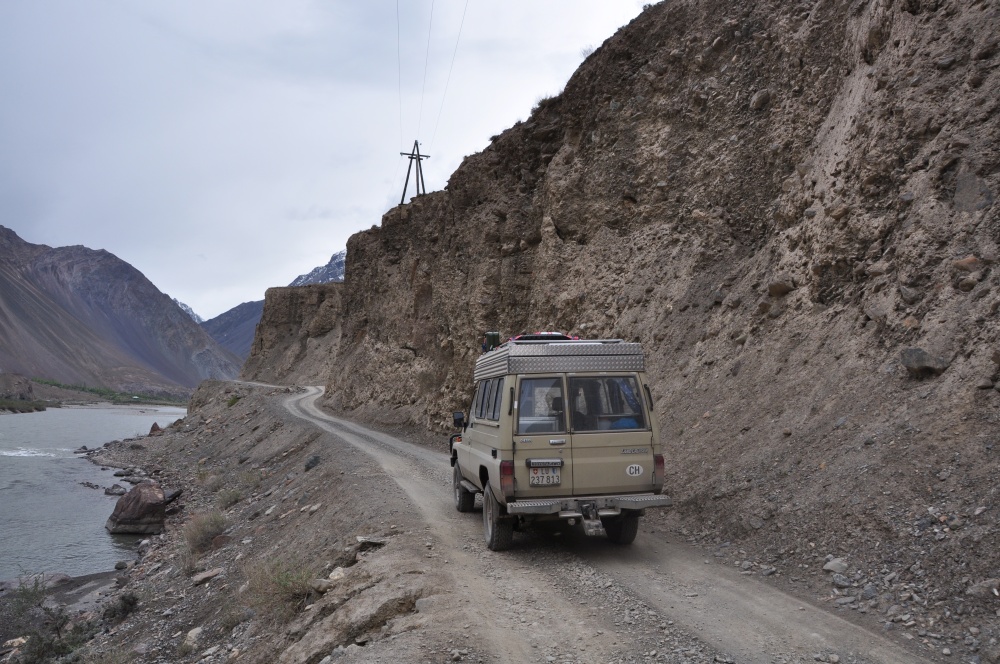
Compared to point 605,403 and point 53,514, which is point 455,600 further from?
point 53,514

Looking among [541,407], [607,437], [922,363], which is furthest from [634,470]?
[922,363]

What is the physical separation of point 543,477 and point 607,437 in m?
0.87

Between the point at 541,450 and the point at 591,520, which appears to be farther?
the point at 541,450

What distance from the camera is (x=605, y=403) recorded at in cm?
805

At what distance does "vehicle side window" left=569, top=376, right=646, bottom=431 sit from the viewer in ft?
26.0

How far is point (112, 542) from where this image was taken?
58.7ft

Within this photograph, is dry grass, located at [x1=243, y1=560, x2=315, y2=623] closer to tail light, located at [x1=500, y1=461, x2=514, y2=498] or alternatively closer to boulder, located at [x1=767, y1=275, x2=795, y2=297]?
tail light, located at [x1=500, y1=461, x2=514, y2=498]

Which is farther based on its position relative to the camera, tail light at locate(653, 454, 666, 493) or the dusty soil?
tail light at locate(653, 454, 666, 493)

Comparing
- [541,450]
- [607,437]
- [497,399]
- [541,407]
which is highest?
A: [497,399]

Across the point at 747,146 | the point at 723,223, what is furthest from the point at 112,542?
the point at 747,146

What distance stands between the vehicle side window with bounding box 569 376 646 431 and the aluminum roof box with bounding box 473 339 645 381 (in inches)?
6.1

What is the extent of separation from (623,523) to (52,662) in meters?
8.25

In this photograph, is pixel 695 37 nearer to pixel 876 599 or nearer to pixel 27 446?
pixel 876 599

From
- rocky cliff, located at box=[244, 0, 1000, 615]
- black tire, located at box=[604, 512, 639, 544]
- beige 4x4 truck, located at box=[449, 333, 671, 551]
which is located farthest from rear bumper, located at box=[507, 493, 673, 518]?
rocky cliff, located at box=[244, 0, 1000, 615]
